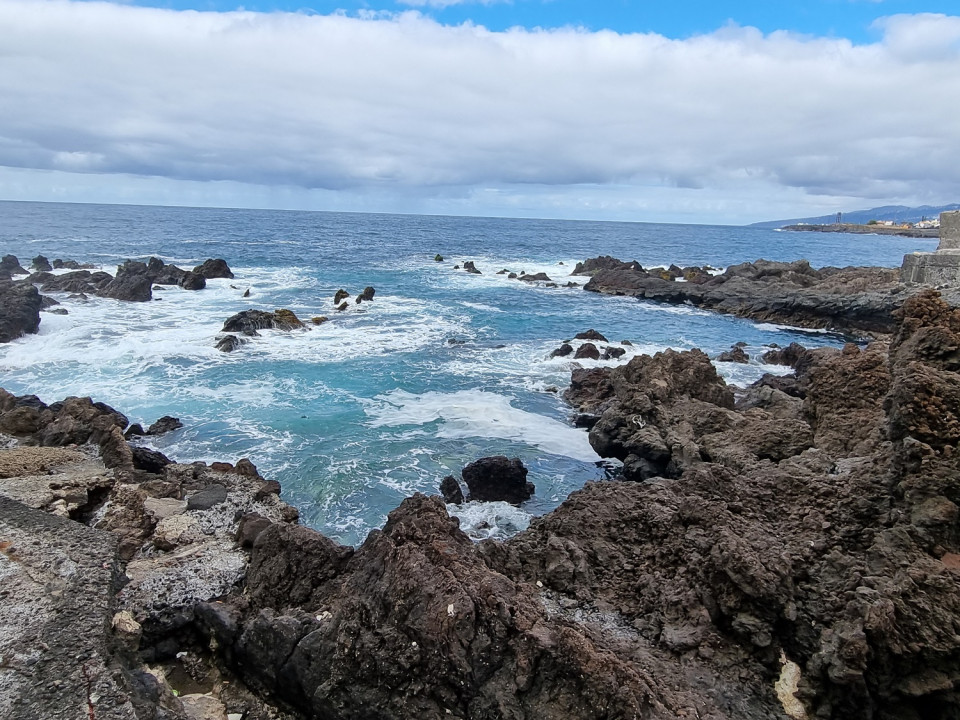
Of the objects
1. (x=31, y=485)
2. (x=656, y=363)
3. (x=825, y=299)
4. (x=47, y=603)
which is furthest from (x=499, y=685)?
(x=825, y=299)

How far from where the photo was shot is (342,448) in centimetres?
1490

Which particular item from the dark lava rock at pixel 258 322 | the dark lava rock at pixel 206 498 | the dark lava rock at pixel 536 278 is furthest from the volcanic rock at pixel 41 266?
the dark lava rock at pixel 206 498

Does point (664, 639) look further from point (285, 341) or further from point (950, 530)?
point (285, 341)

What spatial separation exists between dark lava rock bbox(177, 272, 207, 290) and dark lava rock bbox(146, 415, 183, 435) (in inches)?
1022

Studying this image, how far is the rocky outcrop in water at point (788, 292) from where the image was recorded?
109ft

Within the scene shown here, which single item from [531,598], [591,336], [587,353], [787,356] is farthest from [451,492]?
[787,356]

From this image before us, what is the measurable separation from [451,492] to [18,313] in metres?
22.0

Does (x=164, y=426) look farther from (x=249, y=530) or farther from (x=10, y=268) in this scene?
(x=10, y=268)

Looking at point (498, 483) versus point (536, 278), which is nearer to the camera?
point (498, 483)

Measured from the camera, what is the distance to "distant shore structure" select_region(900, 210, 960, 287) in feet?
85.5

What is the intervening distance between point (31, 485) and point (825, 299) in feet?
127

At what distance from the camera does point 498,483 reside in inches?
492

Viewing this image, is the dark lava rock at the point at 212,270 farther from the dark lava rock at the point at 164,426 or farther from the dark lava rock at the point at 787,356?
the dark lava rock at the point at 787,356

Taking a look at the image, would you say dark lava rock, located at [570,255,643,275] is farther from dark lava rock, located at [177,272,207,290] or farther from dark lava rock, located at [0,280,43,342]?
dark lava rock, located at [0,280,43,342]
